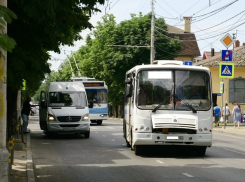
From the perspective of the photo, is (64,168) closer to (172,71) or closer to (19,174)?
(19,174)

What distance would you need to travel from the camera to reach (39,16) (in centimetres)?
1038

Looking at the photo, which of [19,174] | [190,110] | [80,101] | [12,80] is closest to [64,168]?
[19,174]

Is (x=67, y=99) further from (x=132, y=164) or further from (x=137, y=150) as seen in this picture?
(x=132, y=164)

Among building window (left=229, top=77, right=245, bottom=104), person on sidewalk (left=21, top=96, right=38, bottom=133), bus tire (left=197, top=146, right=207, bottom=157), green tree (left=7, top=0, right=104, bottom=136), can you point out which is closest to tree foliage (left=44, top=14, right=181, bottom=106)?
building window (left=229, top=77, right=245, bottom=104)

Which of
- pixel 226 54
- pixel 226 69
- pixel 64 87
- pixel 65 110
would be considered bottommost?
pixel 65 110

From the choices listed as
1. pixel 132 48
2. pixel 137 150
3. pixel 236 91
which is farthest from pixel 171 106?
pixel 132 48

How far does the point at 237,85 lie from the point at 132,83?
37861 millimetres

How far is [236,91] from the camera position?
54.3 meters

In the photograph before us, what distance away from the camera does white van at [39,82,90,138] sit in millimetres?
25641

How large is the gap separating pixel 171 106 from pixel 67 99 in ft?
34.2

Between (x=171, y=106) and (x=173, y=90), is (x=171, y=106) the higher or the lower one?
the lower one

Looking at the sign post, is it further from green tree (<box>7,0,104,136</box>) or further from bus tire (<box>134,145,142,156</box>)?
green tree (<box>7,0,104,136</box>)

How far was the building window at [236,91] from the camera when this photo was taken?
2132 inches

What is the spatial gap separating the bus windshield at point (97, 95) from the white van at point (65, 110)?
1236 centimetres
